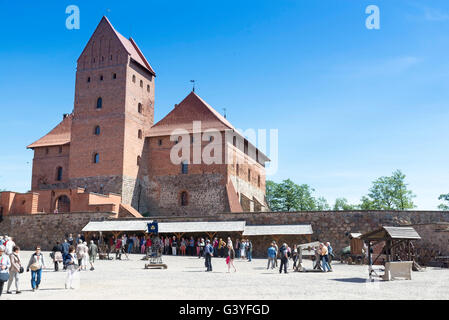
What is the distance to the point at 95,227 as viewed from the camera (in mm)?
31062

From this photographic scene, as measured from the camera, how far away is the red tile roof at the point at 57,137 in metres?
43.6

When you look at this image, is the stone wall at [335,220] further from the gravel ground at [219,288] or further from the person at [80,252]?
the person at [80,252]

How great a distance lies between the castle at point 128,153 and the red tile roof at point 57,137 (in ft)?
0.46

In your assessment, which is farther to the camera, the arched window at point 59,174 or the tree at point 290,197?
the tree at point 290,197

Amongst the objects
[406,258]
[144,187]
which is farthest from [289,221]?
[144,187]

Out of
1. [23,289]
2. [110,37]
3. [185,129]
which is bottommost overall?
[23,289]

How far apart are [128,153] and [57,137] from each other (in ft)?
32.9

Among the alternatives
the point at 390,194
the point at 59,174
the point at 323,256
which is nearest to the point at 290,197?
the point at 390,194

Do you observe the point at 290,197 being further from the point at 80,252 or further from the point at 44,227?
the point at 80,252

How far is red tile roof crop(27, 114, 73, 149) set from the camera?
1716 inches

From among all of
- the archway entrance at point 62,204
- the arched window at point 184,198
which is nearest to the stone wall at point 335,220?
the archway entrance at point 62,204
